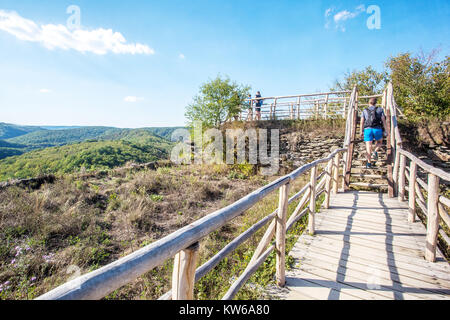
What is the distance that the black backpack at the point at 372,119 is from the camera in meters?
5.82

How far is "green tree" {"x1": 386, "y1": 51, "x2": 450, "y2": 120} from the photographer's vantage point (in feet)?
37.3

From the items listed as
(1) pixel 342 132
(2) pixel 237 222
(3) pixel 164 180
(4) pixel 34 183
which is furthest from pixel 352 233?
(4) pixel 34 183

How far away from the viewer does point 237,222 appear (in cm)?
539

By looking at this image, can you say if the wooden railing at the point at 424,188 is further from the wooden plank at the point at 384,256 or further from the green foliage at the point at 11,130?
the green foliage at the point at 11,130

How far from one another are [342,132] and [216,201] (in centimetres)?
751

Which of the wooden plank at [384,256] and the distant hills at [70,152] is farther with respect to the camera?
the distant hills at [70,152]

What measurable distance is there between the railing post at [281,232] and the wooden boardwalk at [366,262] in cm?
18

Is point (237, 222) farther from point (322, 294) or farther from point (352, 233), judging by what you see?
point (322, 294)

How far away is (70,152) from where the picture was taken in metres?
45.1

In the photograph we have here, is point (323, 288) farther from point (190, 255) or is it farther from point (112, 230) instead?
point (112, 230)

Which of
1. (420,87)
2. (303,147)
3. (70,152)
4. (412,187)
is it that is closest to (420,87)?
(420,87)

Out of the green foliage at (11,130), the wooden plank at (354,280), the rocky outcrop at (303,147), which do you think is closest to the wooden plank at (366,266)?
the wooden plank at (354,280)

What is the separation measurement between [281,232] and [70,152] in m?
54.3

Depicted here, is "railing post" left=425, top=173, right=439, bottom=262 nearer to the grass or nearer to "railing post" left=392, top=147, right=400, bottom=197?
the grass
